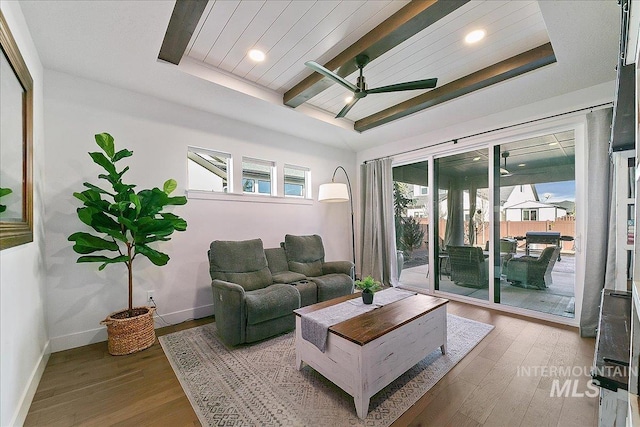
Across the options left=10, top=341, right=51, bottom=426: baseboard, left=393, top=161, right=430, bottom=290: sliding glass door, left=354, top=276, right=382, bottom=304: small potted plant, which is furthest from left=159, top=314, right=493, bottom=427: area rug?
left=393, top=161, right=430, bottom=290: sliding glass door

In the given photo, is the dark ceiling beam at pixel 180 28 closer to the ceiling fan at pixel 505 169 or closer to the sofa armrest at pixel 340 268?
the sofa armrest at pixel 340 268

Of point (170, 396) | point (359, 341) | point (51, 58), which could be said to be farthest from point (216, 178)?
point (359, 341)

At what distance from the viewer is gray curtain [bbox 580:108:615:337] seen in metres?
2.58

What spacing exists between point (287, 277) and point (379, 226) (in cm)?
220

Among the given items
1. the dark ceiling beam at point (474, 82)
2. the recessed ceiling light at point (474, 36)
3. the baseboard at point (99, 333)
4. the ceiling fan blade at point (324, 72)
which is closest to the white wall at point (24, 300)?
the baseboard at point (99, 333)

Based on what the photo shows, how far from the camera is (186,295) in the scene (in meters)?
3.18

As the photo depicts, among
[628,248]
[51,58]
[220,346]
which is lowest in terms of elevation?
[220,346]

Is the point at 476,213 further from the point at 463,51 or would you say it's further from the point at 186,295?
the point at 186,295

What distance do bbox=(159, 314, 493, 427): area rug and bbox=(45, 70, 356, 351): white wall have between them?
2.37 ft

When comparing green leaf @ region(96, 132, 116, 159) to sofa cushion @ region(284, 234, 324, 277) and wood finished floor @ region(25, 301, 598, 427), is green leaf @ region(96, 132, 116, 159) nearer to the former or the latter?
wood finished floor @ region(25, 301, 598, 427)

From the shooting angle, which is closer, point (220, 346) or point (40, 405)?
point (40, 405)

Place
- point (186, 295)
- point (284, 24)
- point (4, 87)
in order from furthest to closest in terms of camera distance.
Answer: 1. point (186, 295)
2. point (284, 24)
3. point (4, 87)

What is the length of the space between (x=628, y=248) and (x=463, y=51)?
2302 mm

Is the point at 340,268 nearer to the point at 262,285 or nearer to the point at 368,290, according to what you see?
the point at 262,285
